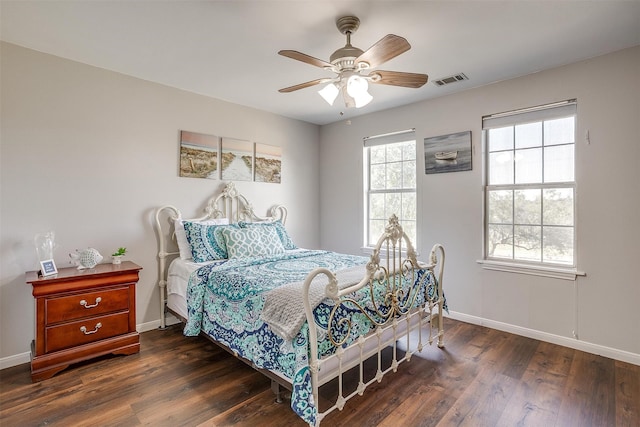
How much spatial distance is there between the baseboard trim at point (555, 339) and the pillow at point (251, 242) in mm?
1924

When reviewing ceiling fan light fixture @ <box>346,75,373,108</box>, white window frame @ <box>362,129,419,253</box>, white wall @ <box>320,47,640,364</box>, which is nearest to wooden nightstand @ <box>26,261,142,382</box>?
ceiling fan light fixture @ <box>346,75,373,108</box>

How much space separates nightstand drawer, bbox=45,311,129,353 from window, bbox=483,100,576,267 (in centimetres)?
357

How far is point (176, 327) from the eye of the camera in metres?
3.34

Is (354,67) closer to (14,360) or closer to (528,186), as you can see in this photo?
(528,186)

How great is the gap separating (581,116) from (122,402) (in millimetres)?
4156

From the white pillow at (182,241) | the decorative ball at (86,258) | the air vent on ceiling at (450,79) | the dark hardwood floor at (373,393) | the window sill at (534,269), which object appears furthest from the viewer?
the white pillow at (182,241)

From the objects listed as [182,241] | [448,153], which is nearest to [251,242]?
[182,241]

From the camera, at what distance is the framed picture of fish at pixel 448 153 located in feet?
11.3

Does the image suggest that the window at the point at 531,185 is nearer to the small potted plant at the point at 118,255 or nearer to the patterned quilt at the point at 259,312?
the patterned quilt at the point at 259,312

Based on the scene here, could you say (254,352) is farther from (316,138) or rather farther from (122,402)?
(316,138)

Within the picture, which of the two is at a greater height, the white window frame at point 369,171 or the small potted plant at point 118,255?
the white window frame at point 369,171

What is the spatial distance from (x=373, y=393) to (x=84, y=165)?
119 inches

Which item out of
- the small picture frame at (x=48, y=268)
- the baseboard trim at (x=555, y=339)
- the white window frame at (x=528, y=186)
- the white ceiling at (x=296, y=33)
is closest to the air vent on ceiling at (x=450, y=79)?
the white ceiling at (x=296, y=33)

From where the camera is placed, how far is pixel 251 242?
10.5ft
